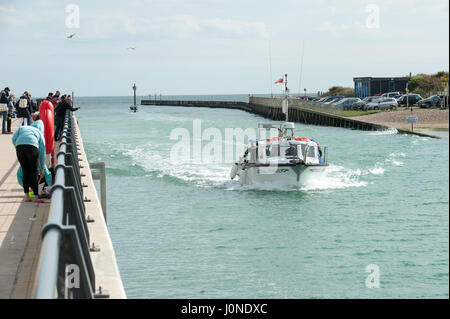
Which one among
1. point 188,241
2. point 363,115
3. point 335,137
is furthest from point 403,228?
point 363,115

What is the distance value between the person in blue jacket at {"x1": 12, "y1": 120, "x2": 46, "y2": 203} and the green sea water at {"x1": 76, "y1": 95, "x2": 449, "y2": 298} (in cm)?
404

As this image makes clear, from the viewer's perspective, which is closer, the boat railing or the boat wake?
the boat railing

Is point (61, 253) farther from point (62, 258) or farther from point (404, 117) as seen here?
point (404, 117)

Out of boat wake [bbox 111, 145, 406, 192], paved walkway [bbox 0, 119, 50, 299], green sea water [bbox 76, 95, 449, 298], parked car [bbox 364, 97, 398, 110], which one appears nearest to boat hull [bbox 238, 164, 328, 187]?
boat wake [bbox 111, 145, 406, 192]

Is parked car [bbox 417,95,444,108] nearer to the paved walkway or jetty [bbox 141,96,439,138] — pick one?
jetty [bbox 141,96,439,138]

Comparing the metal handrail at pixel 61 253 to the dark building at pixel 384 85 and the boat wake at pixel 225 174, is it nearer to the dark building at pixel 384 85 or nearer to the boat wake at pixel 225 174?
the boat wake at pixel 225 174

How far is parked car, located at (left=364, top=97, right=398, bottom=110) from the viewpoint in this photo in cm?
7850

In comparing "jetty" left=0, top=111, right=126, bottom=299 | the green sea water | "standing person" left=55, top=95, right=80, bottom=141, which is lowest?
the green sea water

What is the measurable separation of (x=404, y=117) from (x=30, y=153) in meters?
60.1

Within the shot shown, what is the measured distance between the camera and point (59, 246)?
4.66m

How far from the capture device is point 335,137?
205 ft

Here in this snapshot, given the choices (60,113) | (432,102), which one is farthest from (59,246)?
(432,102)

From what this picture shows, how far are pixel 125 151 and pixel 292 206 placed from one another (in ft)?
85.3
